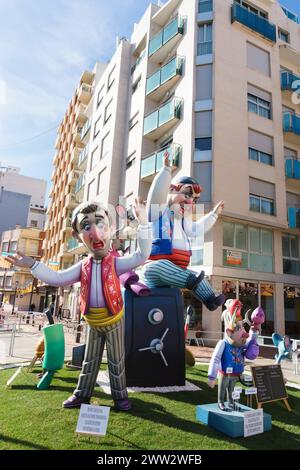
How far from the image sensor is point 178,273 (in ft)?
18.9

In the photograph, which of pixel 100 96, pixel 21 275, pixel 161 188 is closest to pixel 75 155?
pixel 100 96

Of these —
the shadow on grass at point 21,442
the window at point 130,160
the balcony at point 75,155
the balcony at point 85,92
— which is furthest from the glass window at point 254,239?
the balcony at point 85,92

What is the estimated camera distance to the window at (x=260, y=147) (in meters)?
17.5

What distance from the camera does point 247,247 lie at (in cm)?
1642

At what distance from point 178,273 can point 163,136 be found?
50.3 ft

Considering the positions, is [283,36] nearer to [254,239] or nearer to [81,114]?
[254,239]

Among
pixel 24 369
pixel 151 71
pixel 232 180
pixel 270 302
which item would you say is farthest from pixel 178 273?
pixel 151 71

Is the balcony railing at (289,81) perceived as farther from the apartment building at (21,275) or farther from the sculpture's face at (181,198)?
the apartment building at (21,275)

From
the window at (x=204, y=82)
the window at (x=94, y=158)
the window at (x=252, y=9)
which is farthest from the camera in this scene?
the window at (x=94, y=158)

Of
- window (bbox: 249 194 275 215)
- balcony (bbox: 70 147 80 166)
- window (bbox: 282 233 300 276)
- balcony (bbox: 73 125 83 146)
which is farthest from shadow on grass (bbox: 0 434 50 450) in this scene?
balcony (bbox: 73 125 83 146)

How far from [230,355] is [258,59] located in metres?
18.8

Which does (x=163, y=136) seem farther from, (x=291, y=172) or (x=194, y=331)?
(x=194, y=331)

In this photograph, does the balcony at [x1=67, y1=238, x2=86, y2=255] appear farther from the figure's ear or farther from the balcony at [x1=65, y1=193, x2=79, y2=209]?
the figure's ear

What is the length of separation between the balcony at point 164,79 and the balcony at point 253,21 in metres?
3.72
